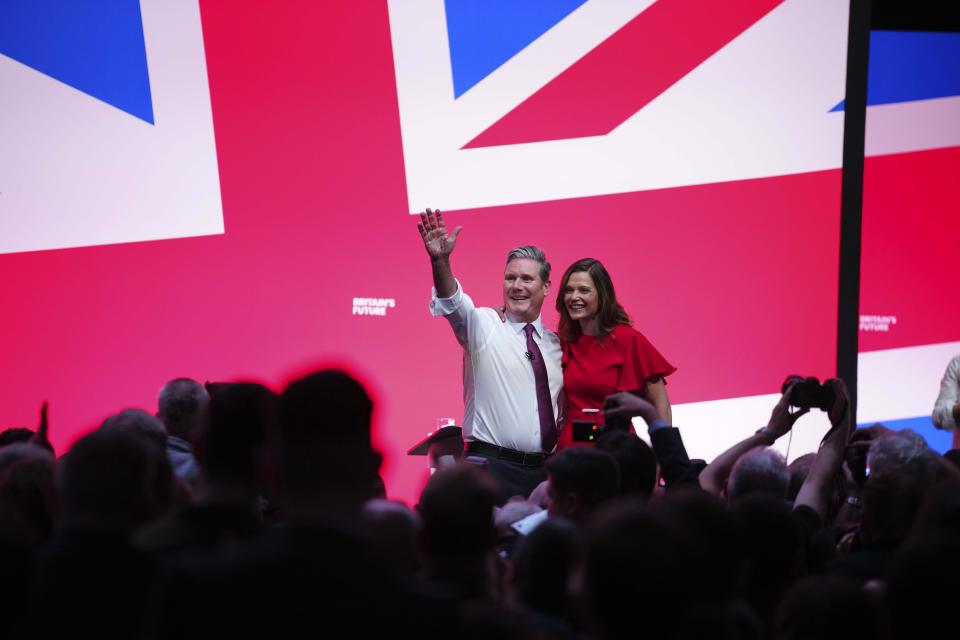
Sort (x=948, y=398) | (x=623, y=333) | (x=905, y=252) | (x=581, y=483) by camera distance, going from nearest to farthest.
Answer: (x=581, y=483) → (x=623, y=333) → (x=948, y=398) → (x=905, y=252)

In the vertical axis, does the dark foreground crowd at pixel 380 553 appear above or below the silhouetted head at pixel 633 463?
above

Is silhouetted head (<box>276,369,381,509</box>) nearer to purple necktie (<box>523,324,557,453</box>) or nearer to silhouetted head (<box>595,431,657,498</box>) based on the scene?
silhouetted head (<box>595,431,657,498</box>)

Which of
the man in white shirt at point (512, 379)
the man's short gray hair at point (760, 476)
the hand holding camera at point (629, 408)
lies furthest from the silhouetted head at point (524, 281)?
the man's short gray hair at point (760, 476)

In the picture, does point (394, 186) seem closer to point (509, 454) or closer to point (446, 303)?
point (446, 303)

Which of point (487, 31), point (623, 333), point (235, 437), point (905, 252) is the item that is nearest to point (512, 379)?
point (623, 333)

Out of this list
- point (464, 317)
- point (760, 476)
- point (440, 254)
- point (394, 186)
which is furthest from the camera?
point (394, 186)

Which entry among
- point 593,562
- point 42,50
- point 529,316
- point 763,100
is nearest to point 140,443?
point 593,562

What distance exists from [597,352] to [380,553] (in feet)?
8.29

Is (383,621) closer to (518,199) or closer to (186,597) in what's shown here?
(186,597)

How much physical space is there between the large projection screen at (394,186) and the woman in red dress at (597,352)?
0.96 meters

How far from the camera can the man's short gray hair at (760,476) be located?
2.56 m

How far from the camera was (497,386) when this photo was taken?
372cm

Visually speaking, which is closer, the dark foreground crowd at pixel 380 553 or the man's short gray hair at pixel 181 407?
the dark foreground crowd at pixel 380 553

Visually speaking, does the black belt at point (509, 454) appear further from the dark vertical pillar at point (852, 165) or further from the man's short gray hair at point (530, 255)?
the dark vertical pillar at point (852, 165)
